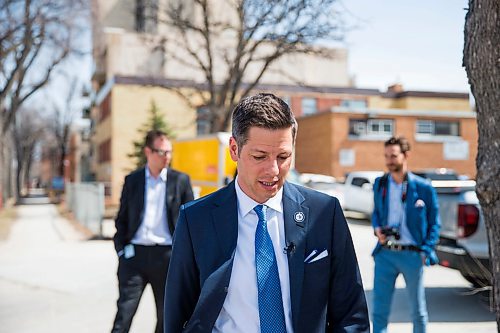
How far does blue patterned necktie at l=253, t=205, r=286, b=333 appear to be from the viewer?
6.95 feet

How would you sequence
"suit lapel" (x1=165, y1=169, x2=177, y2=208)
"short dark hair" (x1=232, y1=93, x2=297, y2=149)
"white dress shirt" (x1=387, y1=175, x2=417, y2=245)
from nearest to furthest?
"short dark hair" (x1=232, y1=93, x2=297, y2=149) < "suit lapel" (x1=165, y1=169, x2=177, y2=208) < "white dress shirt" (x1=387, y1=175, x2=417, y2=245)

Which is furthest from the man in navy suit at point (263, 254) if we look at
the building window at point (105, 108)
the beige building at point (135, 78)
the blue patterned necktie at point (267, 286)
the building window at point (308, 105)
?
the building window at point (308, 105)

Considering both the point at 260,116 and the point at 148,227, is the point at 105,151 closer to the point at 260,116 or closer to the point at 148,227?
the point at 148,227

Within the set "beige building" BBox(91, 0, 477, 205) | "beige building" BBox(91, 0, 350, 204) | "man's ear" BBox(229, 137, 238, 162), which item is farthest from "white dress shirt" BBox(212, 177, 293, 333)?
"beige building" BBox(91, 0, 477, 205)

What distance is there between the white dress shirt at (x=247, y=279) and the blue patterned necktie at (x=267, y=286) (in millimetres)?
28

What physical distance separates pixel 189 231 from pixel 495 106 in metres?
1.98

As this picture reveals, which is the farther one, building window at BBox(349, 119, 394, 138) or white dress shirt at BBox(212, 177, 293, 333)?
building window at BBox(349, 119, 394, 138)

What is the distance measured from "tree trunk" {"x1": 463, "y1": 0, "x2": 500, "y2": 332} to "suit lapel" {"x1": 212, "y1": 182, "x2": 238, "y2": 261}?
1710 millimetres

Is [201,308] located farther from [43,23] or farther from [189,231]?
[43,23]

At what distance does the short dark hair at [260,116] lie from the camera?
2102 mm

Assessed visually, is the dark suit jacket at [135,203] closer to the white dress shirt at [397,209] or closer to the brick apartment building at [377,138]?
the white dress shirt at [397,209]

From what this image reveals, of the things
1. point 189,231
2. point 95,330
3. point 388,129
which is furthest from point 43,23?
point 189,231

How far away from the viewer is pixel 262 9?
61.4 feet

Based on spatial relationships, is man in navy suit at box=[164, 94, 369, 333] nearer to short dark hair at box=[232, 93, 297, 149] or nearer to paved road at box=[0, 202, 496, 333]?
short dark hair at box=[232, 93, 297, 149]
